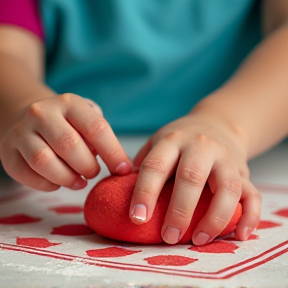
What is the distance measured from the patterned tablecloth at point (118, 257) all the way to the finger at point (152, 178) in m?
0.04

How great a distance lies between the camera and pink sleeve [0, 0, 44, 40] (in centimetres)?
114

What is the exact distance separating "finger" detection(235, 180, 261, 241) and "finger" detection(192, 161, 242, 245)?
27 mm

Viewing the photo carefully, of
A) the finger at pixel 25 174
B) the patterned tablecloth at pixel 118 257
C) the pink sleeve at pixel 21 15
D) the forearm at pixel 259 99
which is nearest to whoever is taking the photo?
the patterned tablecloth at pixel 118 257

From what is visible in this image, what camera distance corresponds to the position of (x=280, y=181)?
34.3 inches

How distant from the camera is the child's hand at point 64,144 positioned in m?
0.60

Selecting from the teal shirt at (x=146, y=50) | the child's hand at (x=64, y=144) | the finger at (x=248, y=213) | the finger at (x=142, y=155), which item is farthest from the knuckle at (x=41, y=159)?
the teal shirt at (x=146, y=50)

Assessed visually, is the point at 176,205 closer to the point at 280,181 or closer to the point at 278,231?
the point at 278,231

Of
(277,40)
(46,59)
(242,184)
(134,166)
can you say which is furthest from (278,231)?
(46,59)

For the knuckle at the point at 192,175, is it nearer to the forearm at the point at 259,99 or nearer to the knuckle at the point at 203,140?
the knuckle at the point at 203,140

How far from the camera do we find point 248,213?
0.59m

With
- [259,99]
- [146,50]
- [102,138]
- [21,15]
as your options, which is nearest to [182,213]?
[102,138]

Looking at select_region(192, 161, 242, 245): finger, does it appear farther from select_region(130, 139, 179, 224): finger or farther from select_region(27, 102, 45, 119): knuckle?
select_region(27, 102, 45, 119): knuckle

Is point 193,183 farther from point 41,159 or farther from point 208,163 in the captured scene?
point 41,159

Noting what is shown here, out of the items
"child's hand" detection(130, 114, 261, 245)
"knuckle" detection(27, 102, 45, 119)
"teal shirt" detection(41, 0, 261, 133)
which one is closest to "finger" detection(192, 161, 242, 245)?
"child's hand" detection(130, 114, 261, 245)
